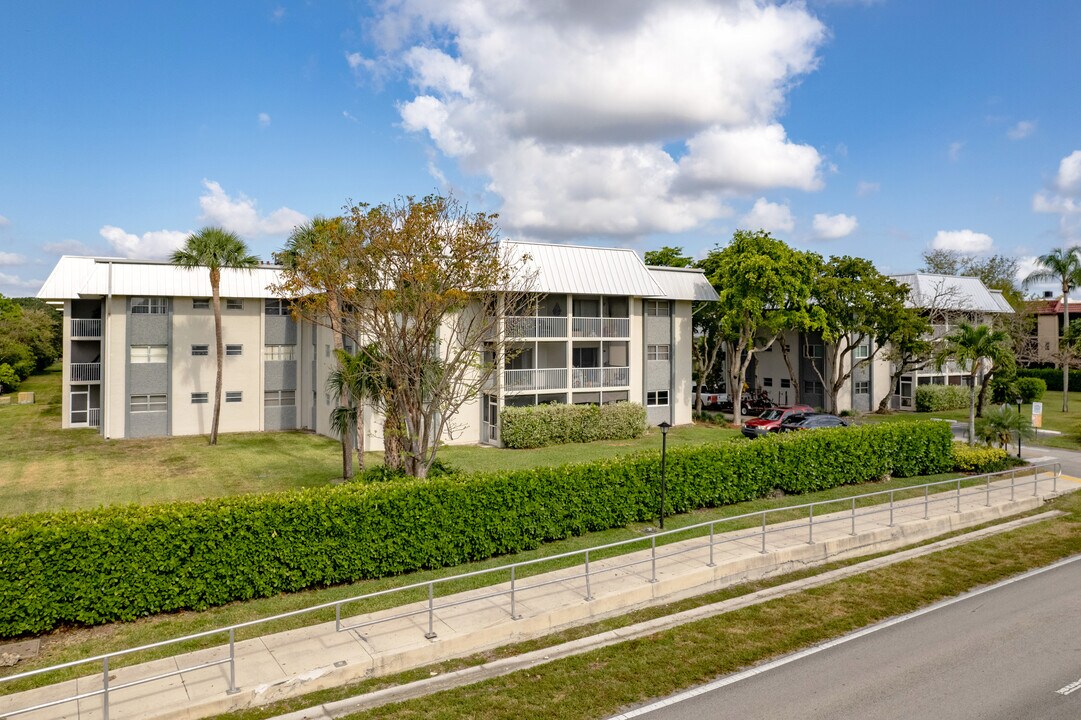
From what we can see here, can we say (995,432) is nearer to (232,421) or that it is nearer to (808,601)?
(808,601)

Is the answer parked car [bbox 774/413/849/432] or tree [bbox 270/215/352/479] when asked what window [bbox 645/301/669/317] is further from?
tree [bbox 270/215/352/479]

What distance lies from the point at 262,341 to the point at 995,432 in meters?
34.9

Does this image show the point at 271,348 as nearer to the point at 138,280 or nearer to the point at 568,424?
the point at 138,280

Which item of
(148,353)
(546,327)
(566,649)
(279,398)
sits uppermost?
(546,327)

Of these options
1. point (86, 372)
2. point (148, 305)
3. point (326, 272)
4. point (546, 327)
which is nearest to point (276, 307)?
point (148, 305)

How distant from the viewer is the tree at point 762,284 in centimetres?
3825

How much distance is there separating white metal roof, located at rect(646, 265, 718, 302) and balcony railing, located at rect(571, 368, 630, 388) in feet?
17.3

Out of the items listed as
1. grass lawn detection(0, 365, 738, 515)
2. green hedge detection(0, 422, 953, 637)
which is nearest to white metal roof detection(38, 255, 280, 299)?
grass lawn detection(0, 365, 738, 515)

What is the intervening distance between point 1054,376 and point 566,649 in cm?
6844

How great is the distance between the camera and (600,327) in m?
35.8

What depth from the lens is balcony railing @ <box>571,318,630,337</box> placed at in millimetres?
35312

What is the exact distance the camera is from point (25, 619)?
11578 millimetres

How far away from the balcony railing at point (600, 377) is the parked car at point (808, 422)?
8.24 metres

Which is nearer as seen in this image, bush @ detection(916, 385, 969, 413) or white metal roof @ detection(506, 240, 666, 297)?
white metal roof @ detection(506, 240, 666, 297)
